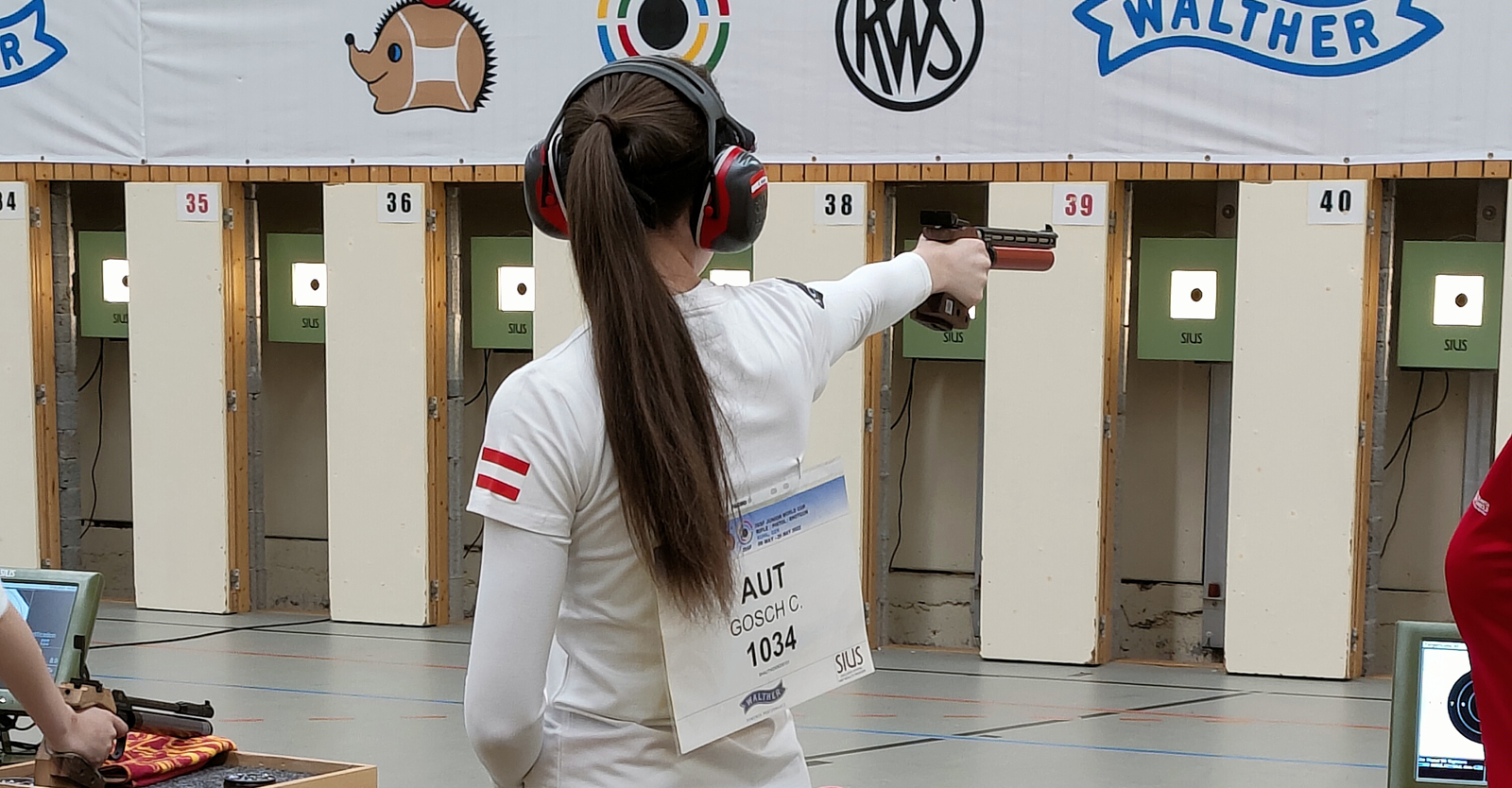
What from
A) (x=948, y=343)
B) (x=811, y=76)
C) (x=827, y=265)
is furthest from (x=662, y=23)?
(x=948, y=343)

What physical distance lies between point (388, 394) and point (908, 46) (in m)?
2.63

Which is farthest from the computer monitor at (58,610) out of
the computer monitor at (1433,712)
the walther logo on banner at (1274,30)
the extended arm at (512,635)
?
the walther logo on banner at (1274,30)

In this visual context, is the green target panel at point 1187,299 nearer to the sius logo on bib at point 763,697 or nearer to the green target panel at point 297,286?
the green target panel at point 297,286

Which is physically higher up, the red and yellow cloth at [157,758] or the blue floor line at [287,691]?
the red and yellow cloth at [157,758]

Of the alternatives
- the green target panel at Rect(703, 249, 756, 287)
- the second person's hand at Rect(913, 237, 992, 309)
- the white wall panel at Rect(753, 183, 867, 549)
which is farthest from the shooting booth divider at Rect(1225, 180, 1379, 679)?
the second person's hand at Rect(913, 237, 992, 309)

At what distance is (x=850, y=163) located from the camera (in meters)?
6.23

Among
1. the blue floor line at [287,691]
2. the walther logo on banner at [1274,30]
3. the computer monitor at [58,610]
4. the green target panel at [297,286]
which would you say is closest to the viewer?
the computer monitor at [58,610]

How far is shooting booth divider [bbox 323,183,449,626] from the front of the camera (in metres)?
6.79

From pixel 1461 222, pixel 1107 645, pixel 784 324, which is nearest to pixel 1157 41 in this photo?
pixel 1461 222

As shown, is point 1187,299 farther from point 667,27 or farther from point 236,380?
point 236,380

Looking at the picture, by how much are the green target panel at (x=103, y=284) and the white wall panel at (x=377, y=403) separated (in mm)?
1362

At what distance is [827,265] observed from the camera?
20.6 ft

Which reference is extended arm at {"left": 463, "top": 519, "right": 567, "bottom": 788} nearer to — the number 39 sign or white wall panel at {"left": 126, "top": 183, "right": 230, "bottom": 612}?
the number 39 sign

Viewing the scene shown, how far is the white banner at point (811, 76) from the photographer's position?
5656 mm
